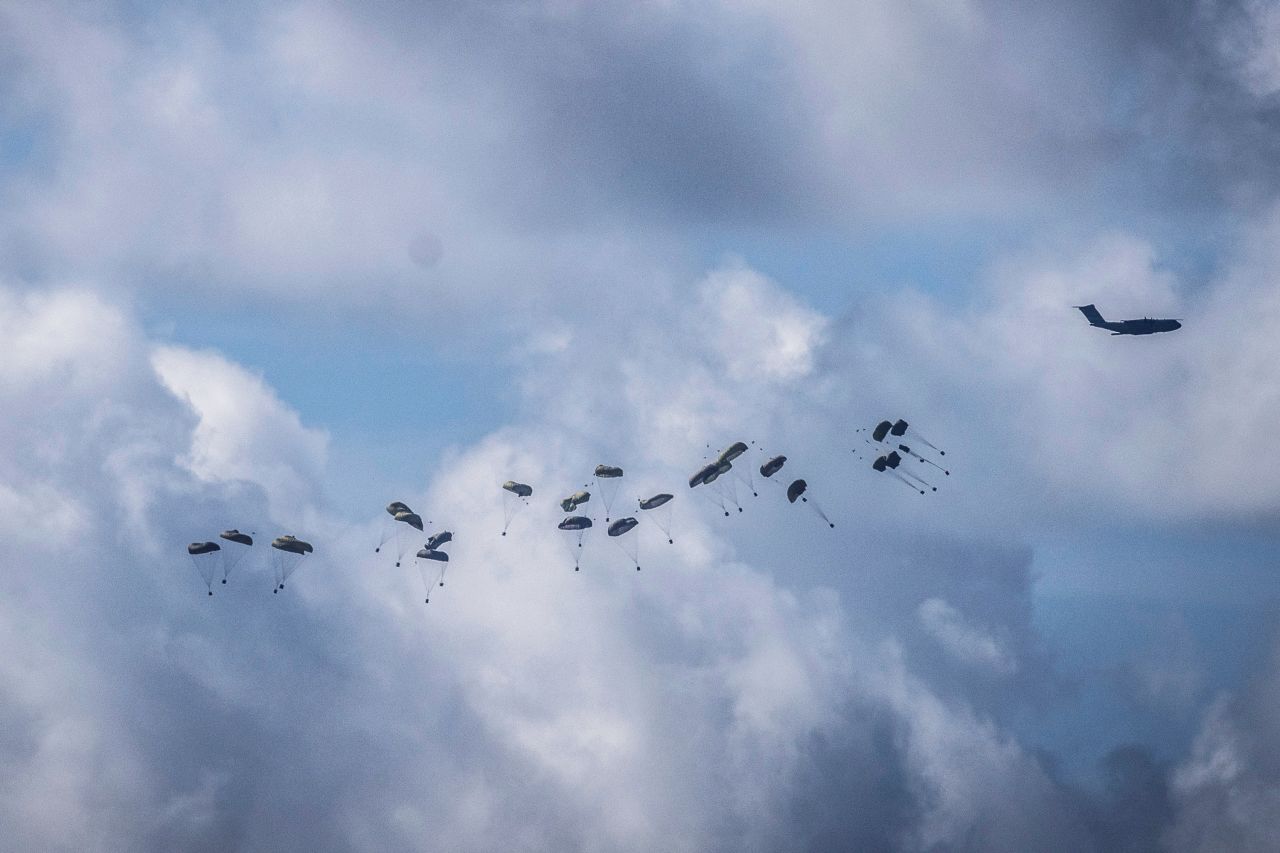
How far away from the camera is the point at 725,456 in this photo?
19988cm

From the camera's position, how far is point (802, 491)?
628ft

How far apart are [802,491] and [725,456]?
17.6 meters

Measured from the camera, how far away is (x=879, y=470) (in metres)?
186

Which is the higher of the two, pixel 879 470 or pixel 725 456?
pixel 725 456

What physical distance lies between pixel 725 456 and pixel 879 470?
3075 centimetres

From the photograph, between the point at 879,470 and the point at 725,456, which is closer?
the point at 879,470

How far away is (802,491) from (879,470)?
15067 mm

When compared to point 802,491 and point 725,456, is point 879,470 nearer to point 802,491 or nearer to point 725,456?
point 802,491

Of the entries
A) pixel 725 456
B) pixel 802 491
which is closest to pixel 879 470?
pixel 802 491
